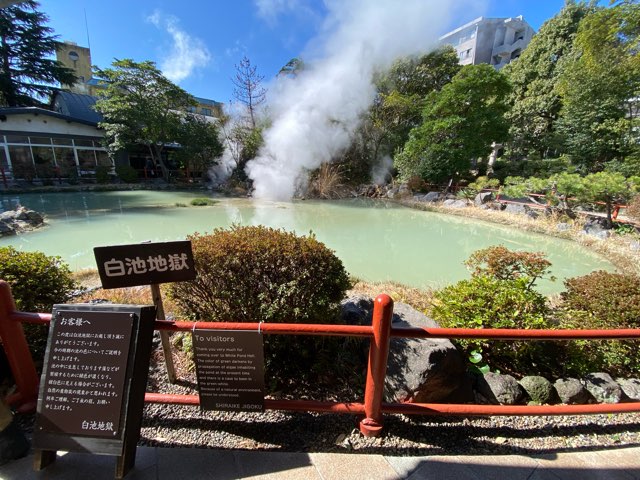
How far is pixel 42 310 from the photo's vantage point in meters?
2.63

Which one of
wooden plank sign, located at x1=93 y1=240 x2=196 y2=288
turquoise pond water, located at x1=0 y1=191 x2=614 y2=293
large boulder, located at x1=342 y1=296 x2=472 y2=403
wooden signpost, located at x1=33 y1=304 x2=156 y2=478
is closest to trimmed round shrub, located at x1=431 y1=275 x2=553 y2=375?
large boulder, located at x1=342 y1=296 x2=472 y2=403

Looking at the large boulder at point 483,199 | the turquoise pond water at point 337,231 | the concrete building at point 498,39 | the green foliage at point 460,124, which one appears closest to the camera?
the turquoise pond water at point 337,231

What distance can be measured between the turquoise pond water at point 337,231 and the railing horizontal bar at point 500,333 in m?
3.78

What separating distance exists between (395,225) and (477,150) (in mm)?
8098

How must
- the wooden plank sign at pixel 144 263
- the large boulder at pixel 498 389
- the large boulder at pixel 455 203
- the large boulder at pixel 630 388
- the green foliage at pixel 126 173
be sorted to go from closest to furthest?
the wooden plank sign at pixel 144 263 → the large boulder at pixel 498 389 → the large boulder at pixel 630 388 → the large boulder at pixel 455 203 → the green foliage at pixel 126 173

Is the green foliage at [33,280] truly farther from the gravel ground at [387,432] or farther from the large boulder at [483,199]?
the large boulder at [483,199]

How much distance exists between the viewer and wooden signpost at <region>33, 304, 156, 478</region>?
57.7 inches

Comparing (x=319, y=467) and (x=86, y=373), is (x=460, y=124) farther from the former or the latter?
(x=86, y=373)

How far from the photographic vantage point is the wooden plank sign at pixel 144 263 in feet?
5.78

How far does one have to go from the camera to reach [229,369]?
68.0 inches

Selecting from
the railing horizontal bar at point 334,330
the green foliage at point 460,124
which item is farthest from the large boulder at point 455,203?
the railing horizontal bar at point 334,330

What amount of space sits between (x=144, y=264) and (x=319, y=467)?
155cm

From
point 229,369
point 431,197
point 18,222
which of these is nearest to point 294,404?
point 229,369

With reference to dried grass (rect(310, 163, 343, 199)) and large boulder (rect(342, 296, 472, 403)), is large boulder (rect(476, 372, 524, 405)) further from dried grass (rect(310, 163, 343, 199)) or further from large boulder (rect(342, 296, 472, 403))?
dried grass (rect(310, 163, 343, 199))
